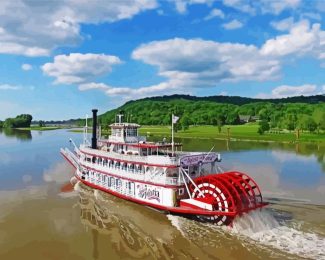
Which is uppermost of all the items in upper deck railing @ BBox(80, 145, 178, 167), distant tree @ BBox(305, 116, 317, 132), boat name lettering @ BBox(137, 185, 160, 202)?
distant tree @ BBox(305, 116, 317, 132)

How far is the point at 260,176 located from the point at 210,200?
1544 cm

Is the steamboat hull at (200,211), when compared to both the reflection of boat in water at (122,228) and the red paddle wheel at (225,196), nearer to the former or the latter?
the red paddle wheel at (225,196)

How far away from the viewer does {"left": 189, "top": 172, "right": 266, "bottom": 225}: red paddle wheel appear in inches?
838

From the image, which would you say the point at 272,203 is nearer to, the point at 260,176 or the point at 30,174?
the point at 260,176

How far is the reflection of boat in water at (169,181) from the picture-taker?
21938 mm

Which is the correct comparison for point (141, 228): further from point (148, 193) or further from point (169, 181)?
point (148, 193)

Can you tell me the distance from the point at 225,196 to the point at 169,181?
378 centimetres

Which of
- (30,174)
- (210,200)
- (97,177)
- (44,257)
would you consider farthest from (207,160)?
(30,174)

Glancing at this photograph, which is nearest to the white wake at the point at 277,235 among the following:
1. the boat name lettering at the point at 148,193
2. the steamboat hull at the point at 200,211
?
the steamboat hull at the point at 200,211

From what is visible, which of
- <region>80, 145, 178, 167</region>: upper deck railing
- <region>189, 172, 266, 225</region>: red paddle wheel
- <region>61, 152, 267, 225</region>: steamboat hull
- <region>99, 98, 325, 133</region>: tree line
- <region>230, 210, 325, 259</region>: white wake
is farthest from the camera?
<region>99, 98, 325, 133</region>: tree line

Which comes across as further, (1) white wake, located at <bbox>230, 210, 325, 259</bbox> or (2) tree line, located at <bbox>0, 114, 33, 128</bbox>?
(2) tree line, located at <bbox>0, 114, 33, 128</bbox>

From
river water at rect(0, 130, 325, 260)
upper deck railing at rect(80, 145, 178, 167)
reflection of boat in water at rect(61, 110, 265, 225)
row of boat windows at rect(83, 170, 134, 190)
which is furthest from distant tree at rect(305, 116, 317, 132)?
upper deck railing at rect(80, 145, 178, 167)

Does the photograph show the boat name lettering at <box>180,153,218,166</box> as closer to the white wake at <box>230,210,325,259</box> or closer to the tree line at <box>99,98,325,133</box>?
the white wake at <box>230,210,325,259</box>

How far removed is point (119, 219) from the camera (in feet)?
77.6
